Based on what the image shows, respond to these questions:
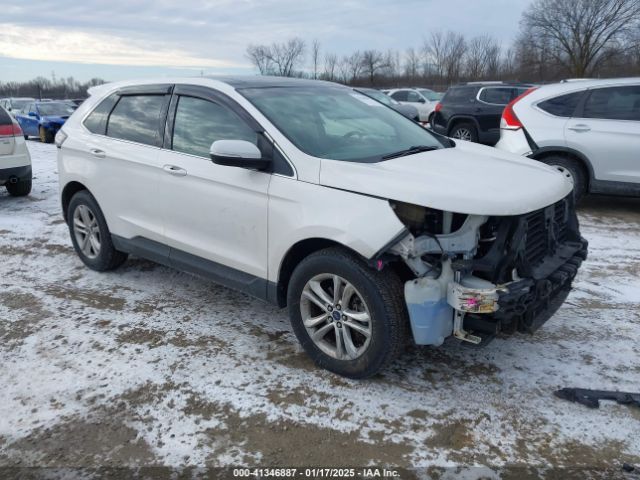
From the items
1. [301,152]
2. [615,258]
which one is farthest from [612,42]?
[301,152]

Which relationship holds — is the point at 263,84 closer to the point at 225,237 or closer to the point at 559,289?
the point at 225,237

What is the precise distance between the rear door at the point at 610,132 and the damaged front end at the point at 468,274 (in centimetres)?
445

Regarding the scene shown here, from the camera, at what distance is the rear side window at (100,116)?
489cm

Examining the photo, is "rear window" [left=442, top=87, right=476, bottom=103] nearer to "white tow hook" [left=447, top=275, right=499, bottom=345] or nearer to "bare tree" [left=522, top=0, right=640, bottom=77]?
"white tow hook" [left=447, top=275, right=499, bottom=345]

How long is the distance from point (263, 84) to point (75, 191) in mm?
2399

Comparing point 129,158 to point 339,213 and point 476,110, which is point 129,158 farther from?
point 476,110

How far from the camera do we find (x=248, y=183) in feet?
11.8

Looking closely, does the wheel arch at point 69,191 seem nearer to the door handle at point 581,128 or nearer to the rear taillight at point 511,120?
the rear taillight at point 511,120

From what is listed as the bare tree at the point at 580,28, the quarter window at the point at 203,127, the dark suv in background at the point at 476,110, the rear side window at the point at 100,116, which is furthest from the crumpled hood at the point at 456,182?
the bare tree at the point at 580,28

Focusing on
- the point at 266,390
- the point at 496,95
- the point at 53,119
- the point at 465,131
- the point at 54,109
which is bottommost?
the point at 266,390

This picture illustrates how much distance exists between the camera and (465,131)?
14117 millimetres

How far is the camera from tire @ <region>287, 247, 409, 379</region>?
10.0ft

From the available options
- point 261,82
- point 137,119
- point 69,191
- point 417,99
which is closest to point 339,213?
point 261,82

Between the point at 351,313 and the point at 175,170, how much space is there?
5.80 ft
